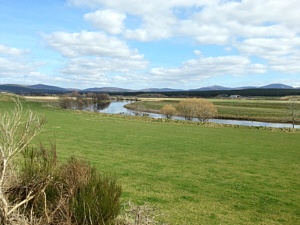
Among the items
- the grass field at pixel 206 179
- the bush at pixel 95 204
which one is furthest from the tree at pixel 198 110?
the bush at pixel 95 204

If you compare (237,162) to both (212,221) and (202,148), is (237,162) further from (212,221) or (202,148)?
(212,221)

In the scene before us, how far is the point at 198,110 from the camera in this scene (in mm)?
66125

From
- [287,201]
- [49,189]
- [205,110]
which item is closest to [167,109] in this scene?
[205,110]

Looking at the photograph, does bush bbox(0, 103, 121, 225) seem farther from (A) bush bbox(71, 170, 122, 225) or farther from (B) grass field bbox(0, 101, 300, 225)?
(B) grass field bbox(0, 101, 300, 225)

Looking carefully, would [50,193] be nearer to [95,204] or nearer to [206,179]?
[95,204]

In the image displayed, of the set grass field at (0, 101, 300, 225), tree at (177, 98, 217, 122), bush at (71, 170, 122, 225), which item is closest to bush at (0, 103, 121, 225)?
bush at (71, 170, 122, 225)

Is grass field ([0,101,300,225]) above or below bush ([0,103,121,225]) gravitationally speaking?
below

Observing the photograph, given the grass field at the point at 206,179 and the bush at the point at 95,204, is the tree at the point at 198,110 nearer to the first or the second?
the grass field at the point at 206,179

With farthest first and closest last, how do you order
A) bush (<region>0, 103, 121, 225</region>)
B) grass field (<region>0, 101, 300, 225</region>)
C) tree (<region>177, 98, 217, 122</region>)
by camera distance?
1. tree (<region>177, 98, 217, 122</region>)
2. grass field (<region>0, 101, 300, 225</region>)
3. bush (<region>0, 103, 121, 225</region>)

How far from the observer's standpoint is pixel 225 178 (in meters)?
11.2

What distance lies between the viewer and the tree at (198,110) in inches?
2591

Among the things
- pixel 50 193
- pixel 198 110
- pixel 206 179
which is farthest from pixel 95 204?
pixel 198 110

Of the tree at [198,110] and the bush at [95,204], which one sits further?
the tree at [198,110]

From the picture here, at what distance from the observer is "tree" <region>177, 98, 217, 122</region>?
6581 centimetres
